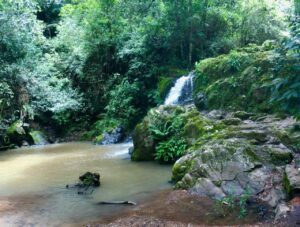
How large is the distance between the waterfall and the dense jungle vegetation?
735 millimetres

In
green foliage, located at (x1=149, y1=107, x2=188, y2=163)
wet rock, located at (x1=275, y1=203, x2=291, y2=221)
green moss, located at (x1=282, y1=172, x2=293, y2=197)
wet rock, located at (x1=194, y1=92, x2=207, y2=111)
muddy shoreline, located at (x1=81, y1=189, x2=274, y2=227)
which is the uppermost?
wet rock, located at (x1=194, y1=92, x2=207, y2=111)

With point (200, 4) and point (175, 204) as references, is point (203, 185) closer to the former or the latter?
point (175, 204)

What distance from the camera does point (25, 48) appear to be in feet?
58.9

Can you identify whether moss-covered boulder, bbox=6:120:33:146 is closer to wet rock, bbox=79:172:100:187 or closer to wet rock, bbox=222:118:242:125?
wet rock, bbox=79:172:100:187

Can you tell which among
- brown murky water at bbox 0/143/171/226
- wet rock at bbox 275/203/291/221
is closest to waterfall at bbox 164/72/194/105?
brown murky water at bbox 0/143/171/226

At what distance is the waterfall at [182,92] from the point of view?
15977mm

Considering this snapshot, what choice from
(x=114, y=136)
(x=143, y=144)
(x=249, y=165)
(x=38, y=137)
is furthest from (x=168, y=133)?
(x=38, y=137)

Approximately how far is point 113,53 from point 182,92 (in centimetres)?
753

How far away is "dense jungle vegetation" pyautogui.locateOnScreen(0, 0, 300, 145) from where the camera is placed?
711 inches

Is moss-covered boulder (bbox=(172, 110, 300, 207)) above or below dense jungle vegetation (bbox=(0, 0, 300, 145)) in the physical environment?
below

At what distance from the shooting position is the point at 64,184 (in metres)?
8.96

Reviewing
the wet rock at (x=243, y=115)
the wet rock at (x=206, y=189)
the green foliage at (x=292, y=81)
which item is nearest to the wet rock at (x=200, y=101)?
the wet rock at (x=243, y=115)

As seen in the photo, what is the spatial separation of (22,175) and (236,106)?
7.24 metres

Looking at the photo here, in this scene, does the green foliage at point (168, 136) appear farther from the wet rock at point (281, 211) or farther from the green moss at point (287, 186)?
the wet rock at point (281, 211)
